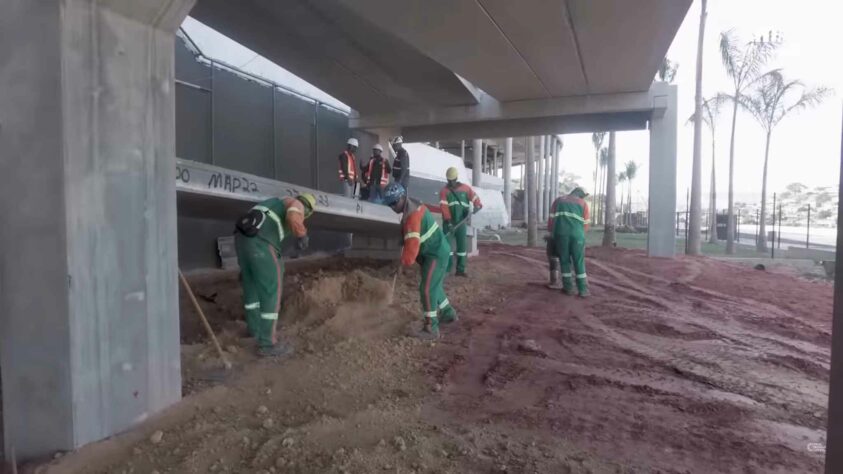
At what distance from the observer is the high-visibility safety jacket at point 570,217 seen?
867 centimetres

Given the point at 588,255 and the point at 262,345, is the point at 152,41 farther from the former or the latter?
the point at 588,255

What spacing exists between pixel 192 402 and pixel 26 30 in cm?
286

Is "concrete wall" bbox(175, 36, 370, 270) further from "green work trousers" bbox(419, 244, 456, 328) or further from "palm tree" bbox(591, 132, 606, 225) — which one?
"palm tree" bbox(591, 132, 606, 225)

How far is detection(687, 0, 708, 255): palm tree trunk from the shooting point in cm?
1667

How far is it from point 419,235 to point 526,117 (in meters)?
7.97

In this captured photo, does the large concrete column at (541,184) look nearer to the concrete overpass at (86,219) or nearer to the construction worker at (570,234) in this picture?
the construction worker at (570,234)

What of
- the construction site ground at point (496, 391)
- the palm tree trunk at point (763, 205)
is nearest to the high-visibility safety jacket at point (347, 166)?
the construction site ground at point (496, 391)

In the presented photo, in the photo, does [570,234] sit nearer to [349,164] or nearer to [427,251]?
[427,251]

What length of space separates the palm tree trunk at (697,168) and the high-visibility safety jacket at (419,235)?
1326 centimetres

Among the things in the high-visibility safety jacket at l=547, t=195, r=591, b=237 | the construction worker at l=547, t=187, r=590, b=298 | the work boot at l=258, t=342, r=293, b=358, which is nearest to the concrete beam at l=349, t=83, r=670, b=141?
the construction worker at l=547, t=187, r=590, b=298

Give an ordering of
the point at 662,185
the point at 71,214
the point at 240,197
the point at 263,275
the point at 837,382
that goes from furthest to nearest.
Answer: the point at 662,185 → the point at 240,197 → the point at 263,275 → the point at 71,214 → the point at 837,382

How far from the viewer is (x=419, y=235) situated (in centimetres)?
596

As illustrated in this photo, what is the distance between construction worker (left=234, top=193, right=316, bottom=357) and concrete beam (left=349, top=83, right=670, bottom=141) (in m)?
8.35

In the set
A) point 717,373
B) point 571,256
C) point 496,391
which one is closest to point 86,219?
point 496,391
